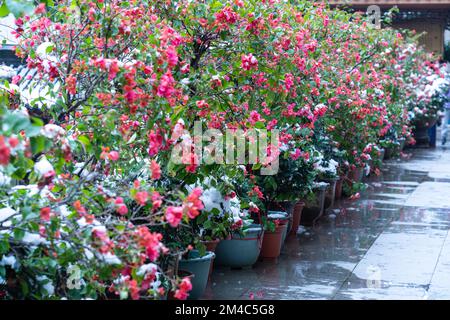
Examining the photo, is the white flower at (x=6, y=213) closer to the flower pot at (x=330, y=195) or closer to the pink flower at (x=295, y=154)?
the pink flower at (x=295, y=154)

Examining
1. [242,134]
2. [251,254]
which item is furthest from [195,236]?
[251,254]

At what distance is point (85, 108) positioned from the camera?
15.7ft

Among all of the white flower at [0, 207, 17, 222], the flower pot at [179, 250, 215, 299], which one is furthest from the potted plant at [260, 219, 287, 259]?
the white flower at [0, 207, 17, 222]

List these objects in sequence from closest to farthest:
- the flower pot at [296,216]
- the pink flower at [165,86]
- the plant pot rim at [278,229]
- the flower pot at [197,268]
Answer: the pink flower at [165,86]
the flower pot at [197,268]
the plant pot rim at [278,229]
the flower pot at [296,216]

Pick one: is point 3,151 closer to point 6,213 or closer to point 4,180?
point 4,180

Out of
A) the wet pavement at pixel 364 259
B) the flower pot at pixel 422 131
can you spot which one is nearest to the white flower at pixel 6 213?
the wet pavement at pixel 364 259

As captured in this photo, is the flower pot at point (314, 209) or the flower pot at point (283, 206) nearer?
the flower pot at point (283, 206)

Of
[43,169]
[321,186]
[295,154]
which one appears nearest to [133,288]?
[43,169]

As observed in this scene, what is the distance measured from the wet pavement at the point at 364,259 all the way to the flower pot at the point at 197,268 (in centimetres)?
39

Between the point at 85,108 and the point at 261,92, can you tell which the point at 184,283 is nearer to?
the point at 85,108

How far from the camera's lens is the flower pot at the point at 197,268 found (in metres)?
6.26

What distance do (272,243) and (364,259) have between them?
3.12 ft

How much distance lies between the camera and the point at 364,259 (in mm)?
8188
